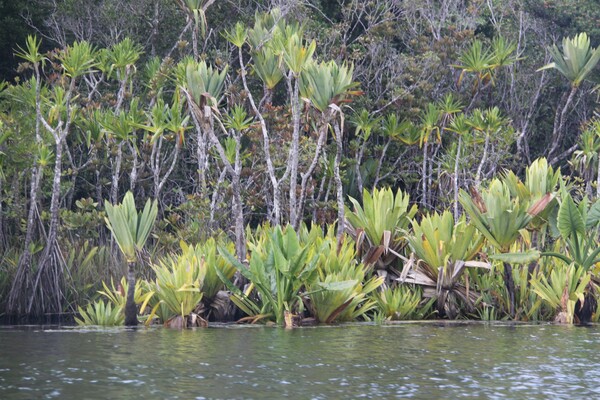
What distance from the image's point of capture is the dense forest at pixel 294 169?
13883mm

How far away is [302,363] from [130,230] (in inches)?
183

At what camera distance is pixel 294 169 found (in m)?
17.2

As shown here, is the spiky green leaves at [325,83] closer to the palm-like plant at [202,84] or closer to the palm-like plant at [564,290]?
the palm-like plant at [202,84]

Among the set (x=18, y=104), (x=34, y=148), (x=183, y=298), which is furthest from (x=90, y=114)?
(x=183, y=298)

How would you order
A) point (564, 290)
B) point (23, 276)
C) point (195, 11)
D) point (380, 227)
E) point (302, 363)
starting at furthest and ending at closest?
point (195, 11), point (23, 276), point (380, 227), point (564, 290), point (302, 363)

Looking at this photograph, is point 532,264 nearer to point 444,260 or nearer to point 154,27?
point 444,260

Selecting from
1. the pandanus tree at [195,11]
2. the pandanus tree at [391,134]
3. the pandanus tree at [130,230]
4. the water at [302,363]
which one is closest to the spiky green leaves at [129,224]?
the pandanus tree at [130,230]

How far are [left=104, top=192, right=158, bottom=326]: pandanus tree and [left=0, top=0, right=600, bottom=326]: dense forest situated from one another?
3cm

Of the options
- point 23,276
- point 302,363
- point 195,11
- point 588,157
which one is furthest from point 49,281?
point 588,157

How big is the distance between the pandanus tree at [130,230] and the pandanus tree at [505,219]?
176 inches

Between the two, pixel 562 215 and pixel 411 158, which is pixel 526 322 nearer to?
pixel 562 215

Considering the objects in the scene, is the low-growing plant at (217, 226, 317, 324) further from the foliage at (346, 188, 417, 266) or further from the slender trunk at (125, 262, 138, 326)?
the foliage at (346, 188, 417, 266)

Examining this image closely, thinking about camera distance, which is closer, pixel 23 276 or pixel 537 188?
pixel 537 188

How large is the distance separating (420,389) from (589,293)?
7.17m
